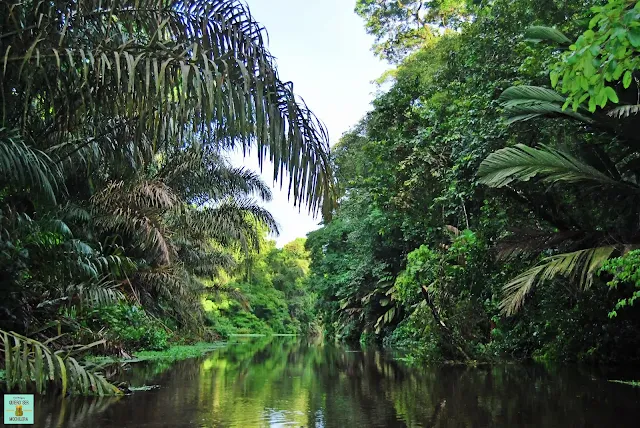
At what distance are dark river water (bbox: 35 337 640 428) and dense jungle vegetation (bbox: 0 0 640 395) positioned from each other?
0.58 m

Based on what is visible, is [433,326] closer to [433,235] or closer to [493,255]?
[493,255]

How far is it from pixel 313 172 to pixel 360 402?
9.21 ft

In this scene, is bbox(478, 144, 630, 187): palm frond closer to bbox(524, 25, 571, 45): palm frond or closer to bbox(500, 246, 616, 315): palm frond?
bbox(500, 246, 616, 315): palm frond

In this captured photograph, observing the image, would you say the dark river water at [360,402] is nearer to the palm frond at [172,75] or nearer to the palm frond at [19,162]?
the palm frond at [19,162]

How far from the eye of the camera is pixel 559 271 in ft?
24.8

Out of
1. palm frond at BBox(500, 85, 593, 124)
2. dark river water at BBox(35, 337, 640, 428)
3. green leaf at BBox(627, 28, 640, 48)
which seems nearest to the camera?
green leaf at BBox(627, 28, 640, 48)

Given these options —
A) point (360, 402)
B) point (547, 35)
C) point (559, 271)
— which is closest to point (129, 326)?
point (360, 402)

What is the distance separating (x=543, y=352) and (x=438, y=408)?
21.9ft

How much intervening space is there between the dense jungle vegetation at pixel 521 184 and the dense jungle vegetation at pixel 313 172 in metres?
0.04

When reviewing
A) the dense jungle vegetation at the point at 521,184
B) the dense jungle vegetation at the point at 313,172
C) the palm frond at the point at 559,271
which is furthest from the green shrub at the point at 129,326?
the palm frond at the point at 559,271

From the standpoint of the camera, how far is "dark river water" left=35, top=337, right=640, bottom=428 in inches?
176

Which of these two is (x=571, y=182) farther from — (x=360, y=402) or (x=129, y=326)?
(x=129, y=326)

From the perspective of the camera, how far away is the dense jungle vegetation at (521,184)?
7.48 m

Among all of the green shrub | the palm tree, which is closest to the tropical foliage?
the green shrub
